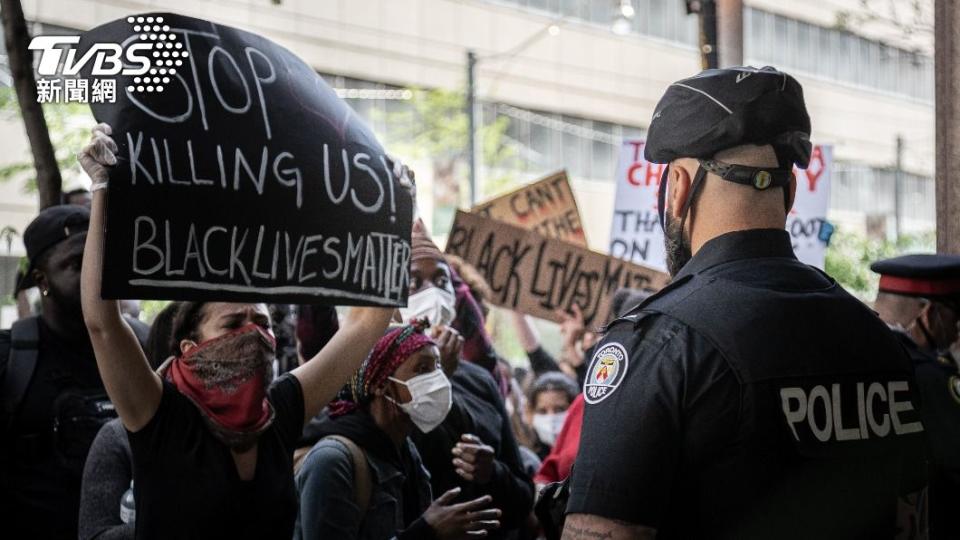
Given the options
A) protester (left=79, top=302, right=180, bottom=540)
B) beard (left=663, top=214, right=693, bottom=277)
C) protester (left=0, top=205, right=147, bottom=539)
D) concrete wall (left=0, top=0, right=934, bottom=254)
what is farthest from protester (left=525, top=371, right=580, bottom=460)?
concrete wall (left=0, top=0, right=934, bottom=254)

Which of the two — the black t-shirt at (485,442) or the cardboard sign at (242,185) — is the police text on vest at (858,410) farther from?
the black t-shirt at (485,442)

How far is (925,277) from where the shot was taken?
17.3 feet

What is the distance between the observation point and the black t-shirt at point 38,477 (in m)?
4.55

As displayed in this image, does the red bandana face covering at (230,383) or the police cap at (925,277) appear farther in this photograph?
the police cap at (925,277)

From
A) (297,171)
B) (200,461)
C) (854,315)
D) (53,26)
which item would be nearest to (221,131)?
(297,171)

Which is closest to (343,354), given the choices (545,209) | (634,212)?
(634,212)

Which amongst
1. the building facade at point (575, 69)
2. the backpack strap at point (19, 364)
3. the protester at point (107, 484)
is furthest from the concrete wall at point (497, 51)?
the protester at point (107, 484)

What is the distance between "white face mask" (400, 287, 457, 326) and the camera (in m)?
6.01

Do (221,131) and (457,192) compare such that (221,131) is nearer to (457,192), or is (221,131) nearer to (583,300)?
(583,300)

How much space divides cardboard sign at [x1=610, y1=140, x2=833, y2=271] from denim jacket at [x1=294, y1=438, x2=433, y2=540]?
→ 17.2 ft

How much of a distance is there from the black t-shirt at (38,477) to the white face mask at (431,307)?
1803 mm

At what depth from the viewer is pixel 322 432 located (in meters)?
4.23

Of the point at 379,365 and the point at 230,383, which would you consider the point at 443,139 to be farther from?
the point at 230,383

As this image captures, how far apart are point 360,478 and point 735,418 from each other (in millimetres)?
1820
